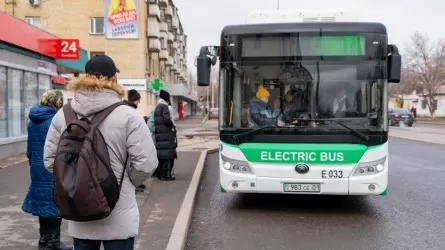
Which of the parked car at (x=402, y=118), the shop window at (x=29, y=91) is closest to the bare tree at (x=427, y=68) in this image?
the parked car at (x=402, y=118)

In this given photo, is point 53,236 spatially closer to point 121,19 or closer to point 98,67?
point 98,67

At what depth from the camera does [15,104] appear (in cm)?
1467

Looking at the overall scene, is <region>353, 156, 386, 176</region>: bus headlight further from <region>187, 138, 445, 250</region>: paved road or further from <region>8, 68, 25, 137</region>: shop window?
<region>8, 68, 25, 137</region>: shop window

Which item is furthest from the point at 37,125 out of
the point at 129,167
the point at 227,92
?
the point at 227,92

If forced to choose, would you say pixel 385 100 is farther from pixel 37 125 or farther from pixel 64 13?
Answer: pixel 64 13

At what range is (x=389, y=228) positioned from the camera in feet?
21.8

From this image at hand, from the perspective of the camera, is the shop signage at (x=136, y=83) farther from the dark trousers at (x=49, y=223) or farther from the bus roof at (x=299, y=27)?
the dark trousers at (x=49, y=223)

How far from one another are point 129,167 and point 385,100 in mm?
5182

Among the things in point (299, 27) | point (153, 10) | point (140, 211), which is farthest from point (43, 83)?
point (153, 10)

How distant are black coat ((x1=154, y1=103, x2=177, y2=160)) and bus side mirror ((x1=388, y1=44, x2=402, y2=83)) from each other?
4.34m

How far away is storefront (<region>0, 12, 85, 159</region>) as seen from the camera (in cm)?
1333

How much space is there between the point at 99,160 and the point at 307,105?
194 inches

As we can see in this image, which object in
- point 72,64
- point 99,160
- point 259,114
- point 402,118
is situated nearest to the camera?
point 99,160

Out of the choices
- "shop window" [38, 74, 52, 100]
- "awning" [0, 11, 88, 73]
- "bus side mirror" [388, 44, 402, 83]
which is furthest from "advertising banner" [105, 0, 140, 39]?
"bus side mirror" [388, 44, 402, 83]
